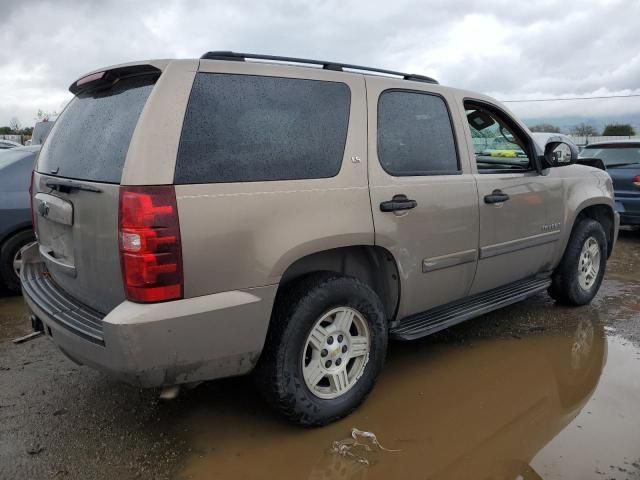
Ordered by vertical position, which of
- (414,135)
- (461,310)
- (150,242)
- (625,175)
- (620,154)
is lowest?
(461,310)

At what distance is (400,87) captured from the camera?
3.34 metres

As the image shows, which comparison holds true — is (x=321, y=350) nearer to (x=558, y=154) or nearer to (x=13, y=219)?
(x=558, y=154)

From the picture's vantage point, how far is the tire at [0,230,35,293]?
204 inches

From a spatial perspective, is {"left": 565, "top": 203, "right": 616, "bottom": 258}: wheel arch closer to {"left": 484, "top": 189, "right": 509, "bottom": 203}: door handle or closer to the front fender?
the front fender

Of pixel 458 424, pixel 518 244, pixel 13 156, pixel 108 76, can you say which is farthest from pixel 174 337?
pixel 13 156

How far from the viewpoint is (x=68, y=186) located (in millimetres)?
2615

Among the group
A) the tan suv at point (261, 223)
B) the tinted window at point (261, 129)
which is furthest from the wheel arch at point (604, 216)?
the tinted window at point (261, 129)

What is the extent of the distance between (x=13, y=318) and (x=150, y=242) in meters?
3.27

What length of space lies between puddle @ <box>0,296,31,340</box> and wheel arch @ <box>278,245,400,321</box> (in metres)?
2.85

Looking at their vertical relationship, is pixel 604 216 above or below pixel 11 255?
above

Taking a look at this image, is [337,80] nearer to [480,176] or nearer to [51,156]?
[480,176]

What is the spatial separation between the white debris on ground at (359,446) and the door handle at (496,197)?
1770 mm

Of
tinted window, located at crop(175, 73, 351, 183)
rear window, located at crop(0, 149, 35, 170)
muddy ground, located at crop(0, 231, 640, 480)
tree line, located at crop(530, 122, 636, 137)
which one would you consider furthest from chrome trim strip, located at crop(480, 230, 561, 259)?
tree line, located at crop(530, 122, 636, 137)

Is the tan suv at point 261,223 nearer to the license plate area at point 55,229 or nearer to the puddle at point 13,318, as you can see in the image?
the license plate area at point 55,229
